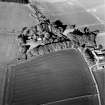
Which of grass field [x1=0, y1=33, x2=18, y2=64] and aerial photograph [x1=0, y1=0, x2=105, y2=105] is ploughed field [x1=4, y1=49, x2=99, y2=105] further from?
grass field [x1=0, y1=33, x2=18, y2=64]

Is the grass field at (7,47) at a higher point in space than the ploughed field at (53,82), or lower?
higher

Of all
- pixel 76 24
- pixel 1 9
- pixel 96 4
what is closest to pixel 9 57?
pixel 1 9

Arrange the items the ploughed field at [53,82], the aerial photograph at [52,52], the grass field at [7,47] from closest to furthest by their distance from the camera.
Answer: the ploughed field at [53,82]
the aerial photograph at [52,52]
the grass field at [7,47]

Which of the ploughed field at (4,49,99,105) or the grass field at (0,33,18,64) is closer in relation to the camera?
the ploughed field at (4,49,99,105)

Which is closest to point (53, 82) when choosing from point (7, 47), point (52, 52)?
point (52, 52)

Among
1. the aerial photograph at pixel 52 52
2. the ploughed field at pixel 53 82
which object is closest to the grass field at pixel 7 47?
the aerial photograph at pixel 52 52

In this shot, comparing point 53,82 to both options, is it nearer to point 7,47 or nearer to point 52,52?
point 52,52

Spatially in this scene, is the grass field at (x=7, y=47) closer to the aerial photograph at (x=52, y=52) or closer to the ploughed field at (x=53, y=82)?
the aerial photograph at (x=52, y=52)

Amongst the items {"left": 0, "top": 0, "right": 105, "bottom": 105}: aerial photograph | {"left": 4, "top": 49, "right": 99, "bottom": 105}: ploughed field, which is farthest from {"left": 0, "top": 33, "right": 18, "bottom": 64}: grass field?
{"left": 4, "top": 49, "right": 99, "bottom": 105}: ploughed field
